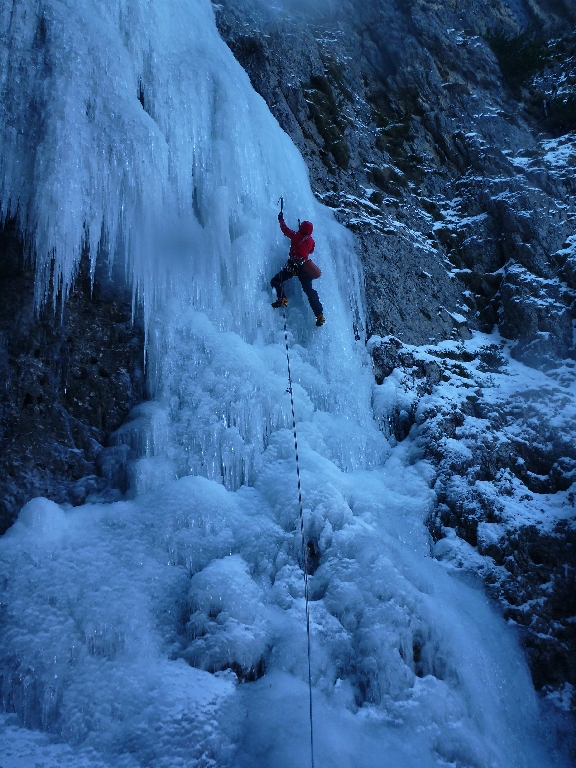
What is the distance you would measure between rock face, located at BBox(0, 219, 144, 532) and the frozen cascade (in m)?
0.25

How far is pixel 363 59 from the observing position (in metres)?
10.7

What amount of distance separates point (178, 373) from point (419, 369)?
3.22 meters

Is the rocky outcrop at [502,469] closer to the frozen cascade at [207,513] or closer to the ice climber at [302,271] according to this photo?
the frozen cascade at [207,513]

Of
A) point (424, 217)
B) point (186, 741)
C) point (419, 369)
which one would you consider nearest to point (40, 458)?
point (186, 741)

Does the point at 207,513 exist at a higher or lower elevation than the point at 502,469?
lower

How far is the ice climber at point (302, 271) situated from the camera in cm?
598

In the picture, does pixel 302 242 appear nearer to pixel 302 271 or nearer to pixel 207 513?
pixel 302 271

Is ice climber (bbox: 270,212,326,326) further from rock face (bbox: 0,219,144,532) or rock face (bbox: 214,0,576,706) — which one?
rock face (bbox: 0,219,144,532)

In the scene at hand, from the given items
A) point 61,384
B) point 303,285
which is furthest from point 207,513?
point 303,285

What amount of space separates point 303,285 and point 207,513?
288 centimetres

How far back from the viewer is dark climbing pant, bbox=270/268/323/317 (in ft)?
19.8

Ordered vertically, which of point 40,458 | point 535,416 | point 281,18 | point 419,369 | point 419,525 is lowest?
point 419,525

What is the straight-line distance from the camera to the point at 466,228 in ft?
28.7

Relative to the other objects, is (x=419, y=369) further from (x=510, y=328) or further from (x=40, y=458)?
(x=40, y=458)
